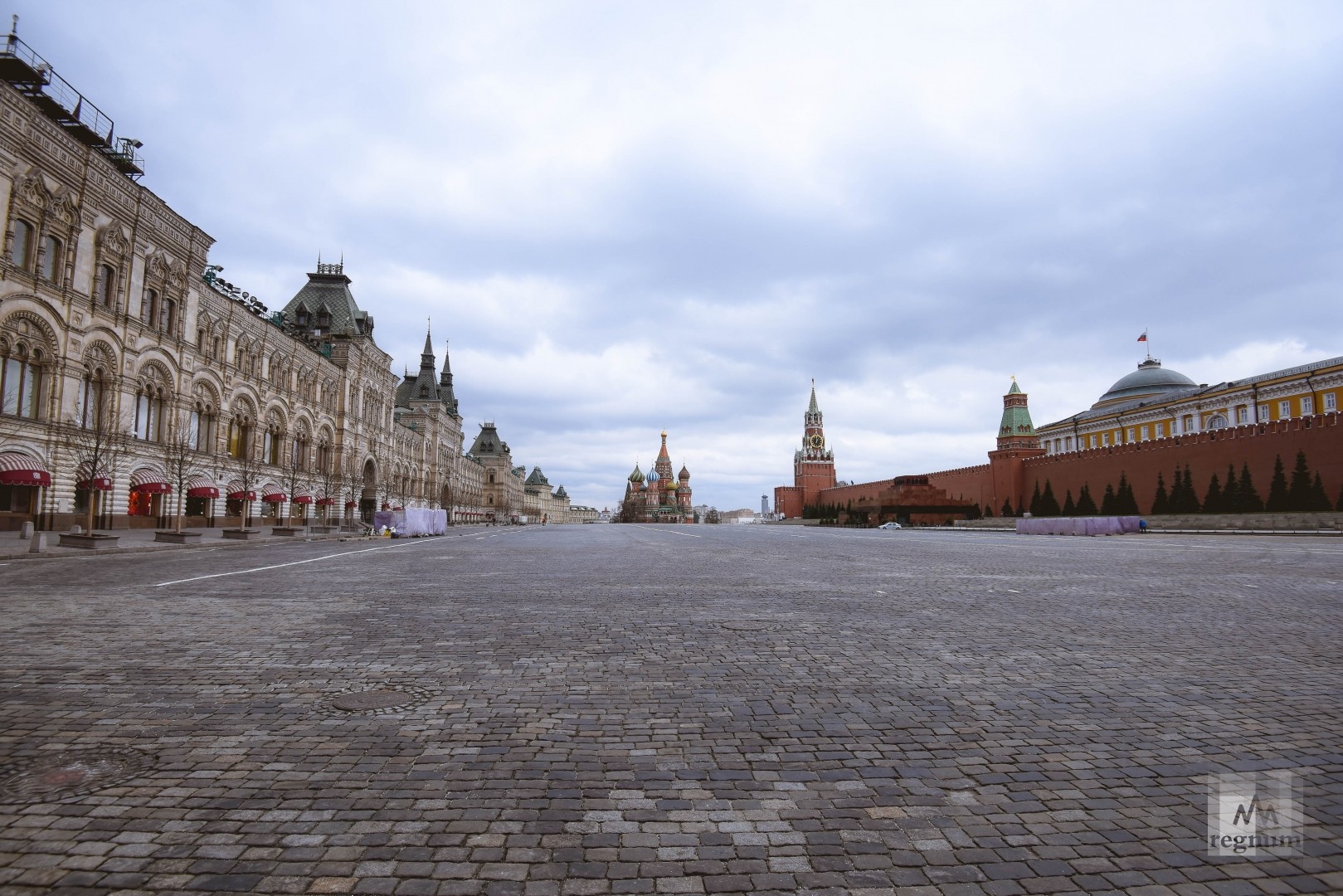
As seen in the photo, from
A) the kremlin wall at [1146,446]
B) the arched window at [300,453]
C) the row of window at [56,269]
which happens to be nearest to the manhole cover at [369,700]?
the row of window at [56,269]

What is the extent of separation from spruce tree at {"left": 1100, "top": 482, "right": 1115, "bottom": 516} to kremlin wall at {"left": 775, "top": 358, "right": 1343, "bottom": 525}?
33.4 inches

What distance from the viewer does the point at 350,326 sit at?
5962 cm

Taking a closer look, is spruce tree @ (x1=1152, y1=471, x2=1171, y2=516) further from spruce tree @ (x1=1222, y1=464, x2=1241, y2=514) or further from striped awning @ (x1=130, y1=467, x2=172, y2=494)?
striped awning @ (x1=130, y1=467, x2=172, y2=494)

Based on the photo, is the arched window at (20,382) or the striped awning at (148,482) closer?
the arched window at (20,382)

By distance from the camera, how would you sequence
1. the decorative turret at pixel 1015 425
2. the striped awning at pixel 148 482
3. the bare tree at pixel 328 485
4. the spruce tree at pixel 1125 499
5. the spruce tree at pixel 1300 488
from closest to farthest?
the striped awning at pixel 148 482, the spruce tree at pixel 1300 488, the bare tree at pixel 328 485, the spruce tree at pixel 1125 499, the decorative turret at pixel 1015 425

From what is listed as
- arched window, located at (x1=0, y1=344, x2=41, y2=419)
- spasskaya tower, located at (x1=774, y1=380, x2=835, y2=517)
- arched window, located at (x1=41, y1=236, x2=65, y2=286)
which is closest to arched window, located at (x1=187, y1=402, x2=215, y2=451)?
arched window, located at (x1=0, y1=344, x2=41, y2=419)

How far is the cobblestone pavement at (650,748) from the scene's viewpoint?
2811mm

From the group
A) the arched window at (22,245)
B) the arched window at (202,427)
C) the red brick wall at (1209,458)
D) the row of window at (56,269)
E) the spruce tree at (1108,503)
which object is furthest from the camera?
the spruce tree at (1108,503)

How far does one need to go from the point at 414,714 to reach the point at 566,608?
4.99 meters

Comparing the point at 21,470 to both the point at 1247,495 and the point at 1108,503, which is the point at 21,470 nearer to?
the point at 1247,495

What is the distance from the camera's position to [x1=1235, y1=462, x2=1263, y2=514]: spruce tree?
43000 millimetres

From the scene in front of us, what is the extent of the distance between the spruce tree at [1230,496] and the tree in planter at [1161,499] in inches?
158

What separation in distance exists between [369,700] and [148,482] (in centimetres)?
3405

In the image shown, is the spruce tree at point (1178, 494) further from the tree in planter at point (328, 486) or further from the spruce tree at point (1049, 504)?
the tree in planter at point (328, 486)
